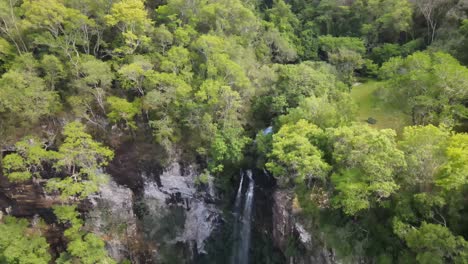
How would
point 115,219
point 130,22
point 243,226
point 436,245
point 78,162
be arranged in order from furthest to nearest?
point 243,226 → point 115,219 → point 130,22 → point 78,162 → point 436,245

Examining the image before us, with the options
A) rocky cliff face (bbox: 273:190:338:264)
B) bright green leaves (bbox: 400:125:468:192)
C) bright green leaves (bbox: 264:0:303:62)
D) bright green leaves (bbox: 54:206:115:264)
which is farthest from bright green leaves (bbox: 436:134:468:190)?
bright green leaves (bbox: 264:0:303:62)

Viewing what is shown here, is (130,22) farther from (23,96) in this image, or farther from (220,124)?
(220,124)

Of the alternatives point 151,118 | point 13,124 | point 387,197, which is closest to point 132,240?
point 151,118

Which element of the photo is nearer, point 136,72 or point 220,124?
point 136,72

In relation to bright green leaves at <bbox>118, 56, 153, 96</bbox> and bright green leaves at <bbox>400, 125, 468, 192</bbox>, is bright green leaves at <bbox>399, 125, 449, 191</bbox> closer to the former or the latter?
bright green leaves at <bbox>400, 125, 468, 192</bbox>

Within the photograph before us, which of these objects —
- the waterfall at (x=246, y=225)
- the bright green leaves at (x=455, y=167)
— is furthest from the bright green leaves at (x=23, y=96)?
the bright green leaves at (x=455, y=167)

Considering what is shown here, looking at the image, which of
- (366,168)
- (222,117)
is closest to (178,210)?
(222,117)
